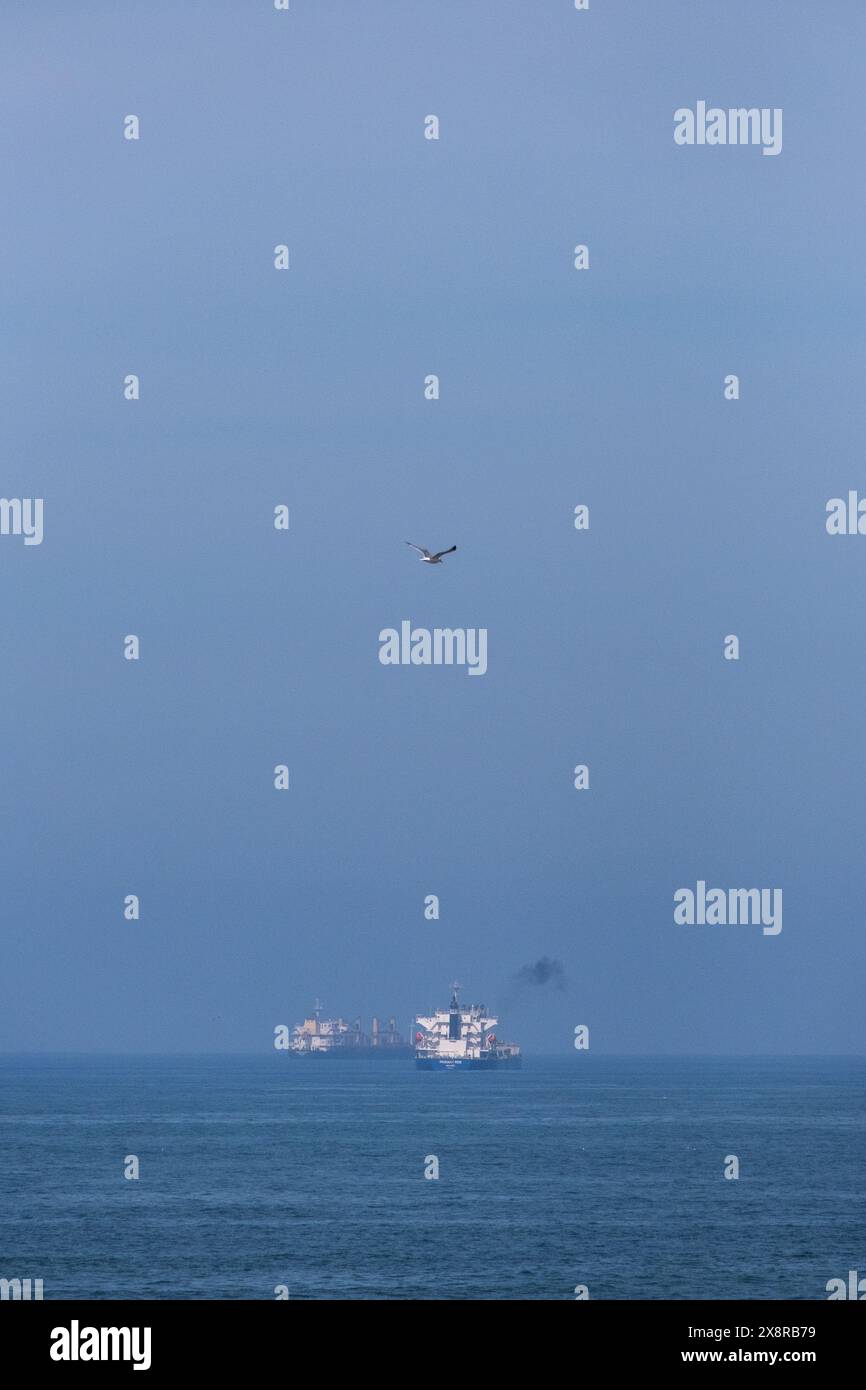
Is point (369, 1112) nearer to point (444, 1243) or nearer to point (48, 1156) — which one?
point (48, 1156)

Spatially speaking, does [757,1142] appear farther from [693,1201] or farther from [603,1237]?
[603,1237]
